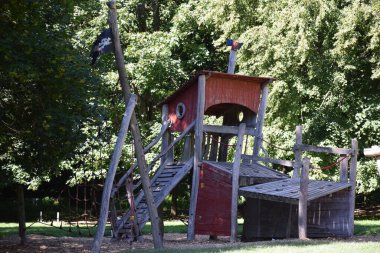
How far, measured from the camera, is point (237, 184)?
15602mm

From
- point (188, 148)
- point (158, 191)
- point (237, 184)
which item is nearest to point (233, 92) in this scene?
point (188, 148)

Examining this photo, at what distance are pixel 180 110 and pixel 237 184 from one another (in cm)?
327

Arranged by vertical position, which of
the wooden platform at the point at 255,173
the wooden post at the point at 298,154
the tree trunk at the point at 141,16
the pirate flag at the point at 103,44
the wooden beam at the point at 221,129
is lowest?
the wooden platform at the point at 255,173

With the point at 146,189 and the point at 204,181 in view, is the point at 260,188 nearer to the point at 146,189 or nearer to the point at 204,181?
the point at 204,181

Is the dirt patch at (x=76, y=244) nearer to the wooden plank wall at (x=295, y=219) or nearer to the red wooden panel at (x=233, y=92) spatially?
the wooden plank wall at (x=295, y=219)

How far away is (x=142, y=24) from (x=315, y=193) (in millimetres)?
19326

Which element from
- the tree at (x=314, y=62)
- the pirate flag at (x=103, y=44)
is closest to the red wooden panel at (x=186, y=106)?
the pirate flag at (x=103, y=44)

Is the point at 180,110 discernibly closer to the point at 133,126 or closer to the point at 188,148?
the point at 188,148

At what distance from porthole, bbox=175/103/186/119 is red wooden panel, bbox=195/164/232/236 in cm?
A: 183

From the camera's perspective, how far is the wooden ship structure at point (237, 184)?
15.1 metres

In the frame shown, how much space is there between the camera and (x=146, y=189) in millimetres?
12711

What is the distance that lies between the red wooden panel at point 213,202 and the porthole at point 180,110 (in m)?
1.83

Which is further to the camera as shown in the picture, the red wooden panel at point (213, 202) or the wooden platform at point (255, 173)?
the wooden platform at point (255, 173)

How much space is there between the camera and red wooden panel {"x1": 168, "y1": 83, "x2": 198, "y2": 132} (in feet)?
55.7
